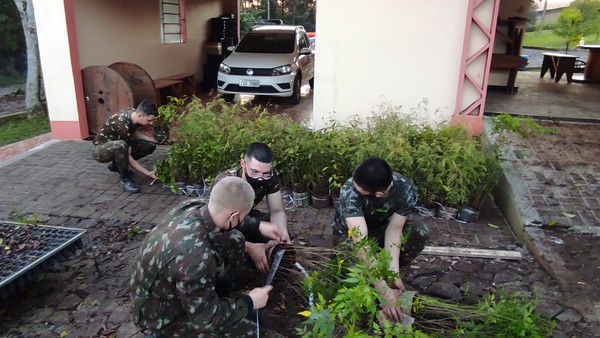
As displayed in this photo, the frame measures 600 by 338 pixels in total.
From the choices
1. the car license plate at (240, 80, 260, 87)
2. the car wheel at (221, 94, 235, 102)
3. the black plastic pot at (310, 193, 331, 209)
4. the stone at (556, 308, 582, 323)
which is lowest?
the stone at (556, 308, 582, 323)

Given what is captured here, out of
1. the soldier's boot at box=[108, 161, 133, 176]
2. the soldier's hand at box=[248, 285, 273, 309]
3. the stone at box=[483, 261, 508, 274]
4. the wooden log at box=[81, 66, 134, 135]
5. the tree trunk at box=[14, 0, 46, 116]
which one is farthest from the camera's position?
the tree trunk at box=[14, 0, 46, 116]

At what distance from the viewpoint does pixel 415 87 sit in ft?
19.0

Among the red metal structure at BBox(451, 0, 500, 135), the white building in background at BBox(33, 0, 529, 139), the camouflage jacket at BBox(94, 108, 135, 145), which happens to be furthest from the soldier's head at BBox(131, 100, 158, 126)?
the red metal structure at BBox(451, 0, 500, 135)

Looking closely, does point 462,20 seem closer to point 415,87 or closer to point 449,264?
point 415,87

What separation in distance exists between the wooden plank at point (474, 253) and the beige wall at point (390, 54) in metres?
2.41

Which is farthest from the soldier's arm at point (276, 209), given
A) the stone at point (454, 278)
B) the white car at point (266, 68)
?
the white car at point (266, 68)

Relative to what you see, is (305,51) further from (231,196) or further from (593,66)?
(231,196)

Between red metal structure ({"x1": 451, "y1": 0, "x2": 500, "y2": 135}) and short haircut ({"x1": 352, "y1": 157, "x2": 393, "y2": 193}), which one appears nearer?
short haircut ({"x1": 352, "y1": 157, "x2": 393, "y2": 193})

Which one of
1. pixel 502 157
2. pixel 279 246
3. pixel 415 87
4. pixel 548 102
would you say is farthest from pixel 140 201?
pixel 548 102

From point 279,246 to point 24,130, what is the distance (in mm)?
7626

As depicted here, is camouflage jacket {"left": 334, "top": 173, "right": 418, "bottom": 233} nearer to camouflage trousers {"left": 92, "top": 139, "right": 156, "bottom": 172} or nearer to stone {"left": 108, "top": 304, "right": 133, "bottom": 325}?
stone {"left": 108, "top": 304, "right": 133, "bottom": 325}

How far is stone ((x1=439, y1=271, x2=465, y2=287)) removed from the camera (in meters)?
3.45

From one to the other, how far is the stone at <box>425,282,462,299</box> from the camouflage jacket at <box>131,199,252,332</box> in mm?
1627

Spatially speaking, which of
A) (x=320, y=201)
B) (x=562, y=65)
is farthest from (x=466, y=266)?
(x=562, y=65)
